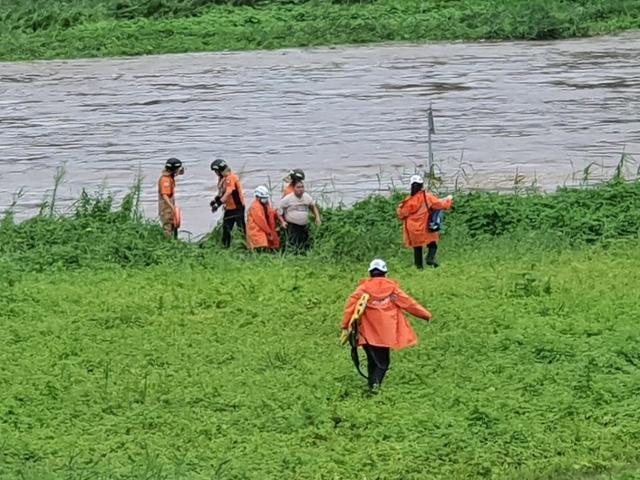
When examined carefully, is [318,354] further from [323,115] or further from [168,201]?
[323,115]

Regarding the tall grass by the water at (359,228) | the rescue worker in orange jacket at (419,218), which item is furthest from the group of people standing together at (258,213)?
the rescue worker in orange jacket at (419,218)

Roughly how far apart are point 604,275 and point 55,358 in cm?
662

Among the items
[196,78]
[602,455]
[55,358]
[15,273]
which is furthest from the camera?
[196,78]

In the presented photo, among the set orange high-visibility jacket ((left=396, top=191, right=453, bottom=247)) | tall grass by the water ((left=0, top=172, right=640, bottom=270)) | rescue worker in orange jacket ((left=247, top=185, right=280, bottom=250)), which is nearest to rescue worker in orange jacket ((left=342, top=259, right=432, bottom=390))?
orange high-visibility jacket ((left=396, top=191, right=453, bottom=247))

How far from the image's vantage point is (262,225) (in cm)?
1970

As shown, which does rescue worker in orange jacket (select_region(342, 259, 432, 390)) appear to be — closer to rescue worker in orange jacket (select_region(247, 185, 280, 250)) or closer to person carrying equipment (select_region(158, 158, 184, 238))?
rescue worker in orange jacket (select_region(247, 185, 280, 250))

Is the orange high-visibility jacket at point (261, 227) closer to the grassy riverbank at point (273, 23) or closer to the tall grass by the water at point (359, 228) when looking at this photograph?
the tall grass by the water at point (359, 228)

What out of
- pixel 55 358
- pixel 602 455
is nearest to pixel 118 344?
pixel 55 358

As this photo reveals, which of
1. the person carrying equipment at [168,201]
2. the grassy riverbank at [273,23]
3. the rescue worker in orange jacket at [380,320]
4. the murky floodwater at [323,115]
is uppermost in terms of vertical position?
the rescue worker in orange jacket at [380,320]

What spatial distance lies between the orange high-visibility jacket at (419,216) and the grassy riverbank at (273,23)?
25.3 metres

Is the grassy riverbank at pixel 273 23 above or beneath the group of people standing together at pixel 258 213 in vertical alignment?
beneath

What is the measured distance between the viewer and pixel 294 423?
12.2 meters

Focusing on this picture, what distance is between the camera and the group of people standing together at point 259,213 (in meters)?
19.6

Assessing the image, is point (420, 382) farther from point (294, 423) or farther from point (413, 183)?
point (413, 183)
